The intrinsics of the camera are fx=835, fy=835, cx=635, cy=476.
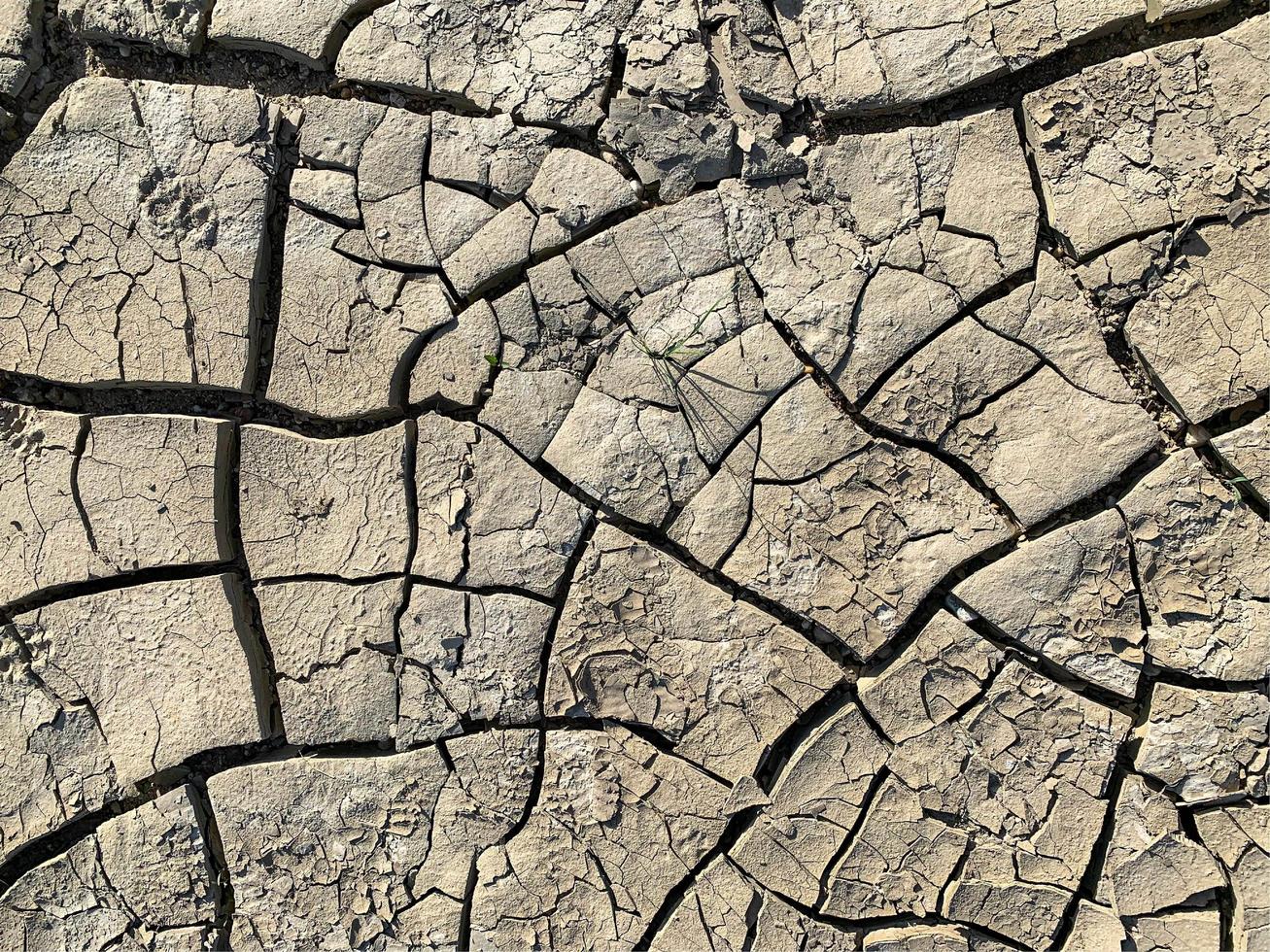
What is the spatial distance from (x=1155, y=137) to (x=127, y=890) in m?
3.66

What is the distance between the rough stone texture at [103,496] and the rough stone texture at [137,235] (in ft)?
0.50

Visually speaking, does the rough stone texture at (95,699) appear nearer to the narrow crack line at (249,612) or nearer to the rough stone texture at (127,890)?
the narrow crack line at (249,612)

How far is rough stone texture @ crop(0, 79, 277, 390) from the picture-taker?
2.48 metres

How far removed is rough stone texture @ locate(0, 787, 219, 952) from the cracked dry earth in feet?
0.05

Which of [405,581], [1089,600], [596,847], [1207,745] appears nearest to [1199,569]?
[1089,600]

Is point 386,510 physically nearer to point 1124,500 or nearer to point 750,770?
point 750,770

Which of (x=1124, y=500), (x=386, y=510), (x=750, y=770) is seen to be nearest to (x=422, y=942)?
(x=750, y=770)

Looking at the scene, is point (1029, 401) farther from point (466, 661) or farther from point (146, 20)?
point (146, 20)

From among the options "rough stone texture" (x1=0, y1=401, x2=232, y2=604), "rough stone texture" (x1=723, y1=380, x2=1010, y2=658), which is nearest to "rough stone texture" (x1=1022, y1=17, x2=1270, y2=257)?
"rough stone texture" (x1=723, y1=380, x2=1010, y2=658)

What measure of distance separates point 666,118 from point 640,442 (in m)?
0.93

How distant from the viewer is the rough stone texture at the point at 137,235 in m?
2.48

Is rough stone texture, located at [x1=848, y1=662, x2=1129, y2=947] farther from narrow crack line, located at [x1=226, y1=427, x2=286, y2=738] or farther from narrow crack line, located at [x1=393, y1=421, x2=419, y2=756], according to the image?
narrow crack line, located at [x1=226, y1=427, x2=286, y2=738]

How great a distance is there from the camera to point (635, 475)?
238 cm

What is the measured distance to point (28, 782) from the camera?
249 centimetres
